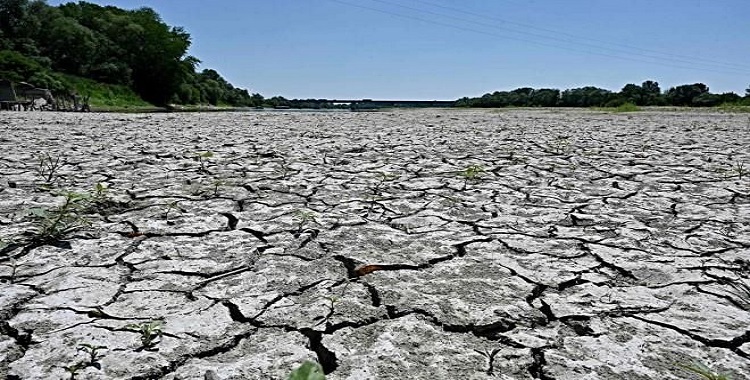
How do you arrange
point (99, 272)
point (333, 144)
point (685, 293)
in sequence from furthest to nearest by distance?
point (333, 144)
point (99, 272)
point (685, 293)

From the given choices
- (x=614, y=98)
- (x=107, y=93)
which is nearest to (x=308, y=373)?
(x=614, y=98)

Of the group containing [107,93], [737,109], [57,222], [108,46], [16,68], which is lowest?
[737,109]

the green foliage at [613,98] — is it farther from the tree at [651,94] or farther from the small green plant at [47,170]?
the small green plant at [47,170]

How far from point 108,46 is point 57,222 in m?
45.0

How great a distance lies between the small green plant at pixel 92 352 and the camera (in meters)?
1.05

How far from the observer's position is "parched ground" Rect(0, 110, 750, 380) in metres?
1.10

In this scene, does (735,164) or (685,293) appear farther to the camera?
(735,164)

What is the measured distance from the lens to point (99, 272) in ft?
5.19

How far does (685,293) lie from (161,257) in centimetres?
174

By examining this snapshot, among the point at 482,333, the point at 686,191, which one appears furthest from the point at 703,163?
the point at 482,333

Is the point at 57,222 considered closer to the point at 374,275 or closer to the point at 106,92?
the point at 374,275

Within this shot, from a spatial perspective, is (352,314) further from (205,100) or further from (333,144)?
(205,100)

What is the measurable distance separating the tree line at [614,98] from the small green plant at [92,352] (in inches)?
930

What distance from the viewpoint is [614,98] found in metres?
25.9
